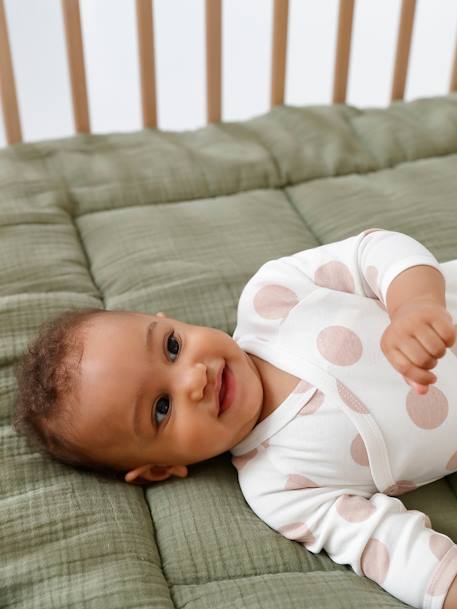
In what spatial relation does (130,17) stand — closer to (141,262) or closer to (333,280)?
(141,262)

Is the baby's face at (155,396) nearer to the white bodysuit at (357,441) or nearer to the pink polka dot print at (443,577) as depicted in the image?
the white bodysuit at (357,441)

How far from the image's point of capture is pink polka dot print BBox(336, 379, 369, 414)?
35.9 inches

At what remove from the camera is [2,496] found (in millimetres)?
935

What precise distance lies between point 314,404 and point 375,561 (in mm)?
184

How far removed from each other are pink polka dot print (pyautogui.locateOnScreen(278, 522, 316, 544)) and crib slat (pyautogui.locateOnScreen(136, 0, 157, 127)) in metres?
1.06

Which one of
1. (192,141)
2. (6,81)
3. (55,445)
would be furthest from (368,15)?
(55,445)

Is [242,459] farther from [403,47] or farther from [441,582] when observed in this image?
[403,47]

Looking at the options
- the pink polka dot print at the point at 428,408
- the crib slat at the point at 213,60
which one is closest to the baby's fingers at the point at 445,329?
the pink polka dot print at the point at 428,408

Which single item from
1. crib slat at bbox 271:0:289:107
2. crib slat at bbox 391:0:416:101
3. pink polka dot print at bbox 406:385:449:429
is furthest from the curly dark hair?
crib slat at bbox 391:0:416:101

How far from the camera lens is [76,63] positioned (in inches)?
64.4

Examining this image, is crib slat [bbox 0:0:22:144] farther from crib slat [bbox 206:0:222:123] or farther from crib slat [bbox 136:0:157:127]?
crib slat [bbox 206:0:222:123]

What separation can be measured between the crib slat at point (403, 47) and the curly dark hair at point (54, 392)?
1105 millimetres

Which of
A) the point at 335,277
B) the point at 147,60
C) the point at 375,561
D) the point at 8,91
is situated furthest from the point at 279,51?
the point at 375,561

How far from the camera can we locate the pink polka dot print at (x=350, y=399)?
2.99 ft
